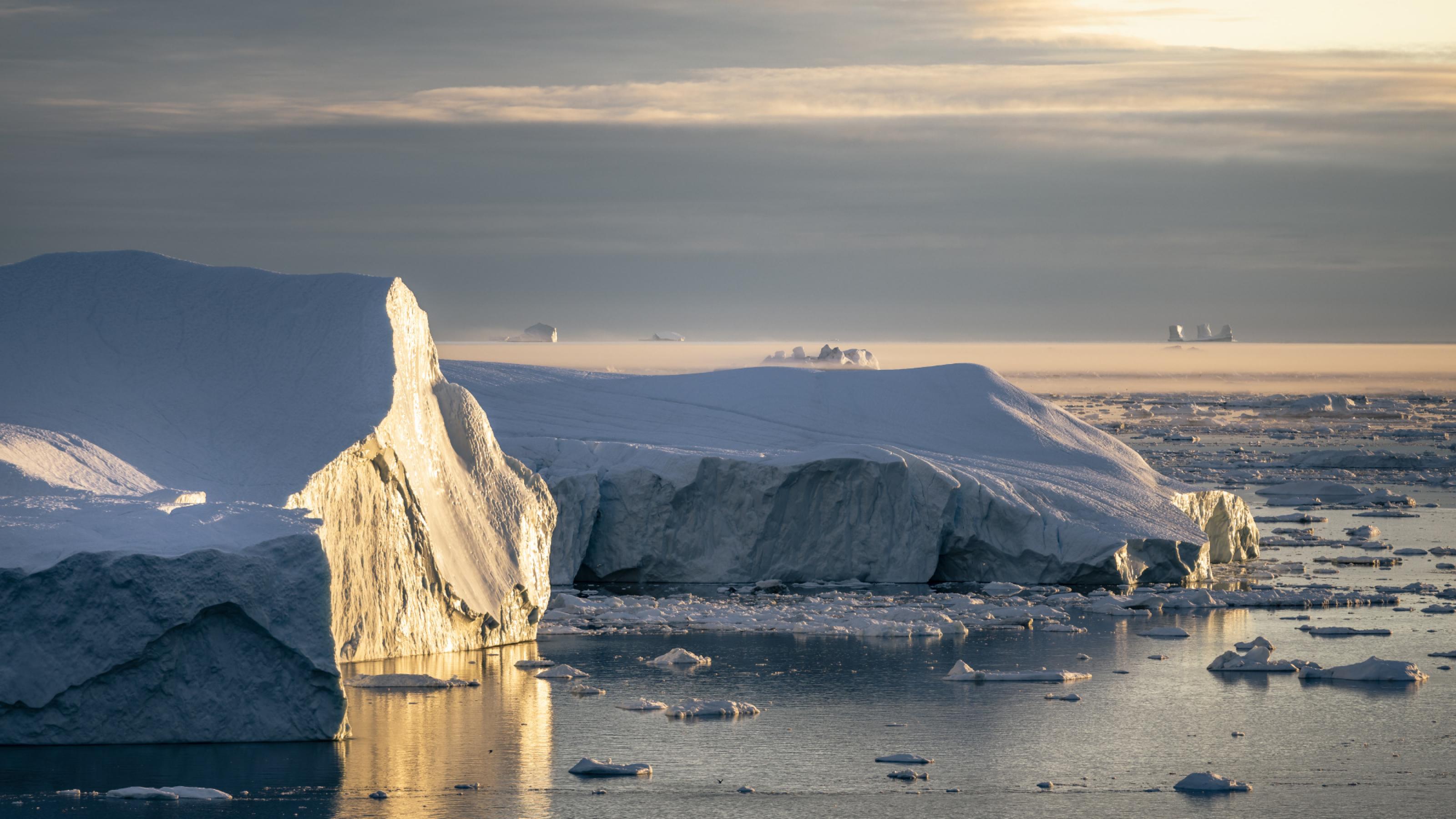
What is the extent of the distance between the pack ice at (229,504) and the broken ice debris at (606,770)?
1.86m

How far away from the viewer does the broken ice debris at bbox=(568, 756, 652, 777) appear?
31.3 feet

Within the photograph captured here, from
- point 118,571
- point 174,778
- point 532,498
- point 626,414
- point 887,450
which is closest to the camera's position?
point 174,778

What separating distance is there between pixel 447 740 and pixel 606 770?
61.0 inches

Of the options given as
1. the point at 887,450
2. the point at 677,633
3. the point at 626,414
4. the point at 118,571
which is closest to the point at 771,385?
the point at 626,414

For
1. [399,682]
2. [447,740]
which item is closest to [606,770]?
[447,740]

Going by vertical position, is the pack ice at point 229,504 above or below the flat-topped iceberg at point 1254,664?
above

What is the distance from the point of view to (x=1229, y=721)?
38.2 feet

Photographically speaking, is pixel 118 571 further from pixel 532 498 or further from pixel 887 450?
pixel 887 450

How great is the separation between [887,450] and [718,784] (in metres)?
12.5

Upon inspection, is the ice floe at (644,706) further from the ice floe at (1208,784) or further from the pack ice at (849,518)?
the pack ice at (849,518)

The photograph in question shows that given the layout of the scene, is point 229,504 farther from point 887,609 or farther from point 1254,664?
point 887,609

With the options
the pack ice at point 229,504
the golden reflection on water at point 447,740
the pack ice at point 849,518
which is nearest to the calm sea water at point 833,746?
the golden reflection on water at point 447,740

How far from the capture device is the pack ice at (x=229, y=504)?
390 inches

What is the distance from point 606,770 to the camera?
31.3 ft
